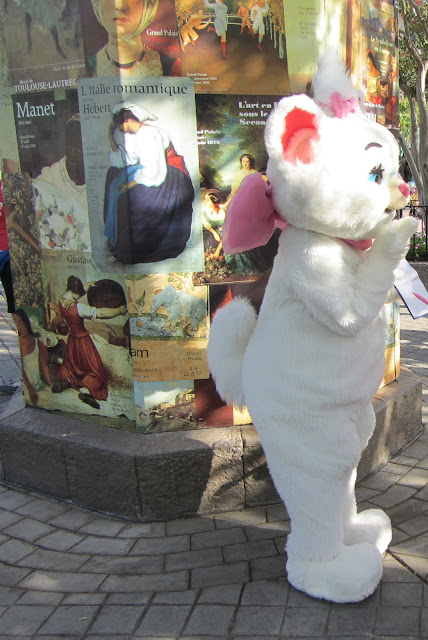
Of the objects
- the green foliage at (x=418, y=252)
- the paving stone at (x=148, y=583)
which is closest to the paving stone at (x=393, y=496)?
the paving stone at (x=148, y=583)

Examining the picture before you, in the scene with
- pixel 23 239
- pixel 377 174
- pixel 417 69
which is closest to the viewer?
pixel 377 174

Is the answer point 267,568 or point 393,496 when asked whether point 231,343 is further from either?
point 393,496

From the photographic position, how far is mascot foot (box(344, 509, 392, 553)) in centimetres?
310

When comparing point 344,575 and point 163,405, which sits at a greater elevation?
point 163,405

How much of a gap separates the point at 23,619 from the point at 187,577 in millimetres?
788

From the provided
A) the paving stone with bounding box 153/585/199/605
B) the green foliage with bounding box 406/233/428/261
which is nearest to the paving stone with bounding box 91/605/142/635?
the paving stone with bounding box 153/585/199/605

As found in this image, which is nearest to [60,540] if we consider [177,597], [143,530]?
[143,530]

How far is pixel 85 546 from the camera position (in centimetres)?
354

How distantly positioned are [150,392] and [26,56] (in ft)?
7.16

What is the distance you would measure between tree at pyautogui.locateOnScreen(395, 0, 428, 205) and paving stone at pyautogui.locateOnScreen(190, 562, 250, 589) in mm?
7756

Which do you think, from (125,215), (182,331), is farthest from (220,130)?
(182,331)

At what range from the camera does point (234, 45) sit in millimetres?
3586

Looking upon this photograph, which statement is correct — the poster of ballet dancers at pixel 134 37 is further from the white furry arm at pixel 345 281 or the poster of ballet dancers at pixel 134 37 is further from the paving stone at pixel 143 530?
the paving stone at pixel 143 530

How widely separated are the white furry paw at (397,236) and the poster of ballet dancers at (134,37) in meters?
1.65
